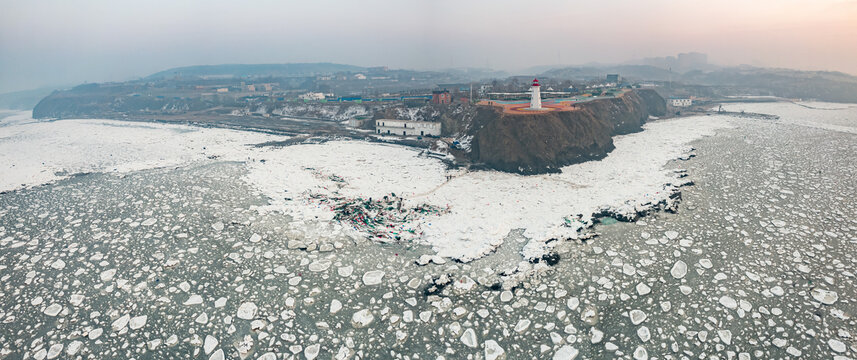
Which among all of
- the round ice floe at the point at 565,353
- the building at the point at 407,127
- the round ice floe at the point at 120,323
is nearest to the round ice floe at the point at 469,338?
the round ice floe at the point at 565,353

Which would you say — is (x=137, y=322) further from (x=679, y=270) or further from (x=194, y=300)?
(x=679, y=270)

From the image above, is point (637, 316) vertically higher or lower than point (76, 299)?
lower

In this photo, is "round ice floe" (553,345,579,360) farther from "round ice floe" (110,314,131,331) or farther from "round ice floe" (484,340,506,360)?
"round ice floe" (110,314,131,331)

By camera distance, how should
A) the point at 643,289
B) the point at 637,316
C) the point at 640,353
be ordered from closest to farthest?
the point at 640,353 → the point at 637,316 → the point at 643,289

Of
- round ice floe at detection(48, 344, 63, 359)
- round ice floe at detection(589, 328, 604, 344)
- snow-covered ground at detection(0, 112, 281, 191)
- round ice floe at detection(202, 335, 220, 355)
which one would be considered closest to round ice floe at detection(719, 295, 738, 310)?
round ice floe at detection(589, 328, 604, 344)

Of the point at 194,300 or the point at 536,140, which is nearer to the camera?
the point at 194,300

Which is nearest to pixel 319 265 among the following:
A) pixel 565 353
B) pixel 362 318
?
pixel 362 318
